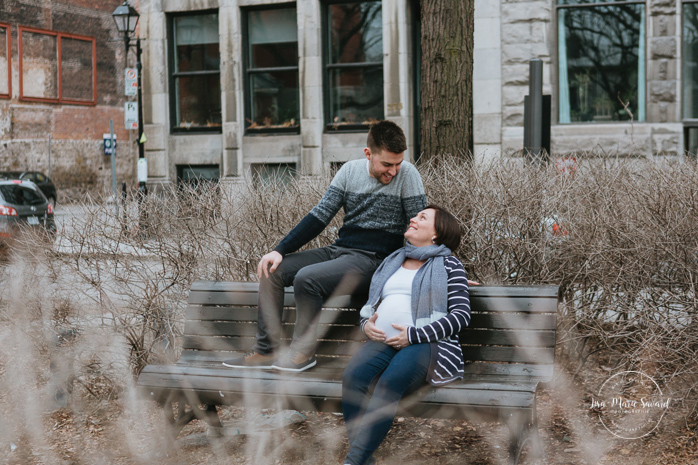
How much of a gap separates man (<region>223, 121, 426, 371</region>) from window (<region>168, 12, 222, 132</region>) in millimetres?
13843

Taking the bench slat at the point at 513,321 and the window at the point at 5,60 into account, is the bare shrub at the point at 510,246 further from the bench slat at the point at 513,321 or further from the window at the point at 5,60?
the window at the point at 5,60

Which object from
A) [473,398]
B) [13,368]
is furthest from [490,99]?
[473,398]

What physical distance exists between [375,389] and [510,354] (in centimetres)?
81

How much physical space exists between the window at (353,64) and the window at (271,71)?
880mm

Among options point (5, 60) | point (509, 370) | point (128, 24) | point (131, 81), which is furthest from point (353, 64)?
point (5, 60)

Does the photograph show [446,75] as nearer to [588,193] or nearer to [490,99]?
[588,193]

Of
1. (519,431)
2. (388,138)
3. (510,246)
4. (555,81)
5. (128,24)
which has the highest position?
(128,24)

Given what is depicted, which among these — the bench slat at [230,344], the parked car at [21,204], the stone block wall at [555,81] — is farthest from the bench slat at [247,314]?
the stone block wall at [555,81]

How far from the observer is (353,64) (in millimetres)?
17109

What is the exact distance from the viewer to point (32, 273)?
6336mm

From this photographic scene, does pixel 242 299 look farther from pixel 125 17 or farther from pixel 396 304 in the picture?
pixel 125 17

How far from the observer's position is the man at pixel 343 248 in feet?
14.8

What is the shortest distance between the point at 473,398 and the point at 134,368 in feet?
8.89

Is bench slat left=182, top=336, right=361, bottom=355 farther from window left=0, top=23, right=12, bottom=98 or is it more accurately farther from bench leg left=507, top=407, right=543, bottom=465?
window left=0, top=23, right=12, bottom=98
